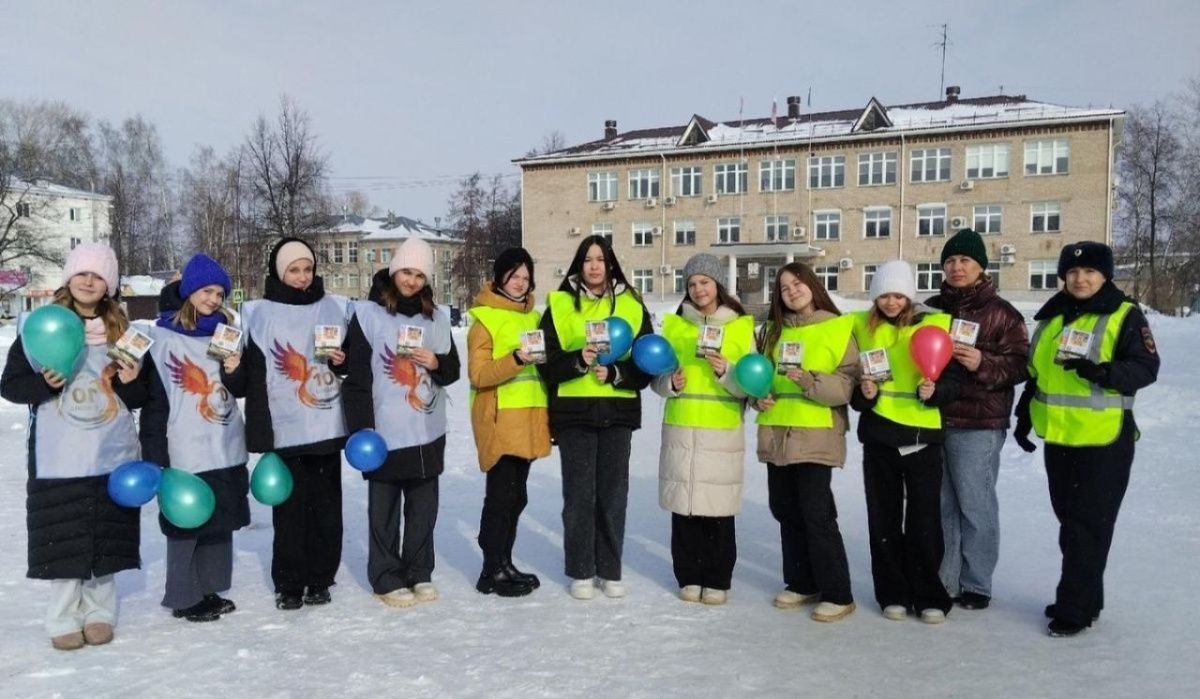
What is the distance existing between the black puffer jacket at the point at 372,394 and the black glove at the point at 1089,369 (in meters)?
3.37

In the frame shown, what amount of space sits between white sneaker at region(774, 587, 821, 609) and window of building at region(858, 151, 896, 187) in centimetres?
3901

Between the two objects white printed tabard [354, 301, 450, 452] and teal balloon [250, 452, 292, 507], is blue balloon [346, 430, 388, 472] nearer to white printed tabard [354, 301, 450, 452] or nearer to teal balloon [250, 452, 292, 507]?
white printed tabard [354, 301, 450, 452]

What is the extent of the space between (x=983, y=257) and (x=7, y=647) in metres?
5.48

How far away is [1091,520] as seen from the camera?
4359 mm

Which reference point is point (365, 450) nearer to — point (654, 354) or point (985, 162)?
point (654, 354)

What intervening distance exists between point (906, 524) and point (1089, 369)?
1.22 meters

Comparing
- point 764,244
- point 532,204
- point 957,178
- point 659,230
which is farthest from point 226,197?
point 957,178

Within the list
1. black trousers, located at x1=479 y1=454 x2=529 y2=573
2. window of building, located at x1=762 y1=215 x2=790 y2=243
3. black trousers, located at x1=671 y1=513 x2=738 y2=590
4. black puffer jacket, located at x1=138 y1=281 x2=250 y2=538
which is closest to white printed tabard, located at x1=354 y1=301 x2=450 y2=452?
black trousers, located at x1=479 y1=454 x2=529 y2=573

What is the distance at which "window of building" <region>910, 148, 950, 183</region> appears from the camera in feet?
130

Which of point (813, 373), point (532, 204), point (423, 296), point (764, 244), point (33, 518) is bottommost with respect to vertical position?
point (33, 518)

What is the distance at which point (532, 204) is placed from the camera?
47750 mm

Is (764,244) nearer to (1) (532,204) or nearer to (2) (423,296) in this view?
(1) (532,204)

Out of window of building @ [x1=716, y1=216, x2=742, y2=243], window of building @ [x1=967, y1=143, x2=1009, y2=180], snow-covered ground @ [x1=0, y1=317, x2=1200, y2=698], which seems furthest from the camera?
window of building @ [x1=716, y1=216, x2=742, y2=243]

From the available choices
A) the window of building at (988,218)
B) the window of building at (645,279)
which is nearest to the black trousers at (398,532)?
the window of building at (988,218)
